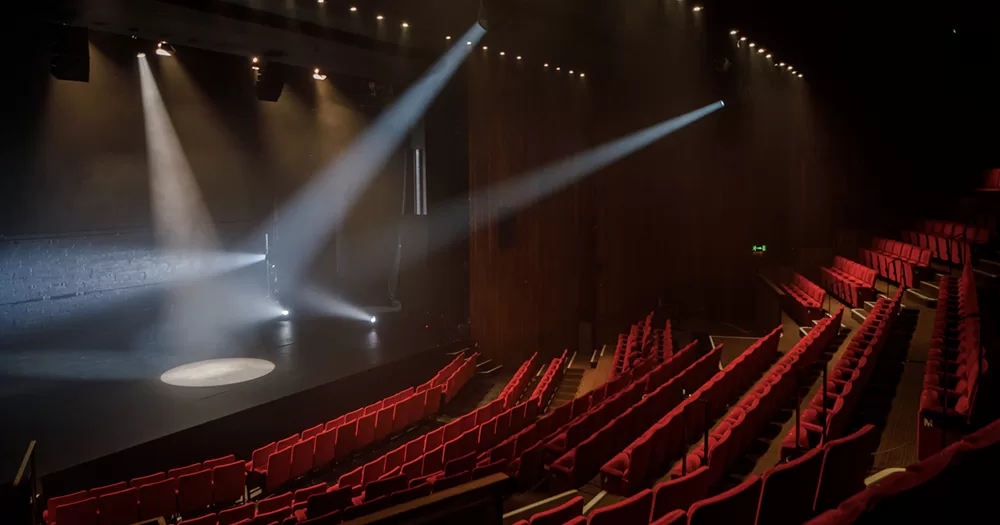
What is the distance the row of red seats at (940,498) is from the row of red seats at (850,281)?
729cm

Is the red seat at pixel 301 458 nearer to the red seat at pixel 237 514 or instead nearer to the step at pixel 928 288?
the red seat at pixel 237 514

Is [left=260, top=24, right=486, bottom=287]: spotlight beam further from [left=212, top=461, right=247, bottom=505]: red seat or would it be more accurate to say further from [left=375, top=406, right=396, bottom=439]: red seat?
[left=212, top=461, right=247, bottom=505]: red seat

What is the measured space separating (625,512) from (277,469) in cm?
351

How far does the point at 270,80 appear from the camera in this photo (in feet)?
28.9

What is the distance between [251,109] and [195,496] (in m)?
6.63

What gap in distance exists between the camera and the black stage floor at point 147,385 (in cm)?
527

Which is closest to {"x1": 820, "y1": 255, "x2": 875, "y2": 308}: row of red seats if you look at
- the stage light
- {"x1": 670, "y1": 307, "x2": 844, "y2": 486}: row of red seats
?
{"x1": 670, "y1": 307, "x2": 844, "y2": 486}: row of red seats

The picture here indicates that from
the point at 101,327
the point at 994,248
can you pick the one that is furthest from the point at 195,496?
the point at 994,248

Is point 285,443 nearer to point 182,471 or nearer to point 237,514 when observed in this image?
point 182,471

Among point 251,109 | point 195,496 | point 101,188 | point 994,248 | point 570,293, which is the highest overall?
point 251,109

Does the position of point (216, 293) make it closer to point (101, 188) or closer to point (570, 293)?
point (101, 188)

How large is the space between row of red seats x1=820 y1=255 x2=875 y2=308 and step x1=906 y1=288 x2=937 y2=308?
416 mm

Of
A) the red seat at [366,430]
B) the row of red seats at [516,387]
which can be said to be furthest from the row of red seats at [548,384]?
the red seat at [366,430]

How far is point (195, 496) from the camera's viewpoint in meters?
4.54
